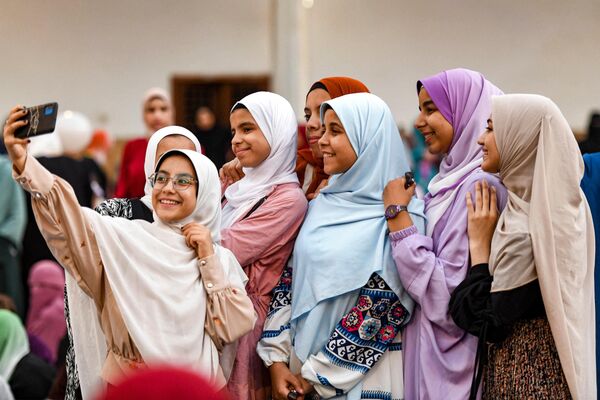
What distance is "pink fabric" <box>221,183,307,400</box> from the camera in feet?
12.2

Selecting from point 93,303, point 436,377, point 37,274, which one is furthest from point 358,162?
point 37,274

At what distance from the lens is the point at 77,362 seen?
3545 millimetres

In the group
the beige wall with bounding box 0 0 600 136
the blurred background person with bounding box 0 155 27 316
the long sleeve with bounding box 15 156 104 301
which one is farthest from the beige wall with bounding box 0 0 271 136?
the long sleeve with bounding box 15 156 104 301

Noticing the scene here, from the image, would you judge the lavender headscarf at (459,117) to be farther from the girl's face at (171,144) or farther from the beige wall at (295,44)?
the beige wall at (295,44)

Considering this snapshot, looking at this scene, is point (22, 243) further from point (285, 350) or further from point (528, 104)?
point (528, 104)

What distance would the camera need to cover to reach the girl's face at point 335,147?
12.1 feet

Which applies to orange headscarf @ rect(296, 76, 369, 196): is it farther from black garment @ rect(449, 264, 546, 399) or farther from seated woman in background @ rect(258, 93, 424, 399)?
black garment @ rect(449, 264, 546, 399)

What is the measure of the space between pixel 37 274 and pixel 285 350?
3815 mm

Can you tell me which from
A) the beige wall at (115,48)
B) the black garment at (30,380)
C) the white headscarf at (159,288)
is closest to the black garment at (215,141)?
the beige wall at (115,48)

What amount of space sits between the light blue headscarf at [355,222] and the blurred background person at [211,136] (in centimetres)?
608

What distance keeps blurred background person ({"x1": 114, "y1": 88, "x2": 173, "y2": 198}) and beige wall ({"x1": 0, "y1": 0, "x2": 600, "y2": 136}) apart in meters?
3.24

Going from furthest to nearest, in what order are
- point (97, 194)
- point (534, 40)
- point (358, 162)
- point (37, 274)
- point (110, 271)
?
point (534, 40), point (97, 194), point (37, 274), point (358, 162), point (110, 271)

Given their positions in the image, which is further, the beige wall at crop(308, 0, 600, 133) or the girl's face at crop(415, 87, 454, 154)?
the beige wall at crop(308, 0, 600, 133)

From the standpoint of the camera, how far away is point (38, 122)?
10.6 ft
